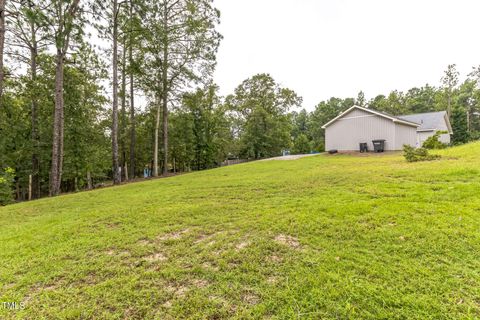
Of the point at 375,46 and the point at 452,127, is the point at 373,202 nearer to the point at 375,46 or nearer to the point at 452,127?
the point at 375,46

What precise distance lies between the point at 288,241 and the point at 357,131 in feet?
52.9

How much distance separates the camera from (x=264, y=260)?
231 cm

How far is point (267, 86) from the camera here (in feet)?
85.6

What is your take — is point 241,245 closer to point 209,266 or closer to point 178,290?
point 209,266

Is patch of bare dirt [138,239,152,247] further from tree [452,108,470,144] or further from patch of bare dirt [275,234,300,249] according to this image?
tree [452,108,470,144]

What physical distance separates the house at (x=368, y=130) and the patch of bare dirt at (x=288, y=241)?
1559 cm

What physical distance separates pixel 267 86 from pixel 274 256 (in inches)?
1023

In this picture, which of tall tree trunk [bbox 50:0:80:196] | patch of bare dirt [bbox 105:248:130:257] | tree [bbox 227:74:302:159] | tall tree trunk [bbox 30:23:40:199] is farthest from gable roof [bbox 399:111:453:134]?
tall tree trunk [bbox 30:23:40:199]

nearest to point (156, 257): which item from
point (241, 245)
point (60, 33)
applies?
point (241, 245)

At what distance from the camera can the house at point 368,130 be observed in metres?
14.7

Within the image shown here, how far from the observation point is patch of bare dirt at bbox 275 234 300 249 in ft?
8.41

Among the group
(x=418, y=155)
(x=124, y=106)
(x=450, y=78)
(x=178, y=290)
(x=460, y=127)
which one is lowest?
(x=178, y=290)

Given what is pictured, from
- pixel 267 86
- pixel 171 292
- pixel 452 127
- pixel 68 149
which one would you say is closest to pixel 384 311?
pixel 171 292

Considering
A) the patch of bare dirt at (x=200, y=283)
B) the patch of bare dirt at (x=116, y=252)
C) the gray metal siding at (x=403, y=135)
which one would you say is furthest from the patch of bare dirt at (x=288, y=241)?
the gray metal siding at (x=403, y=135)
